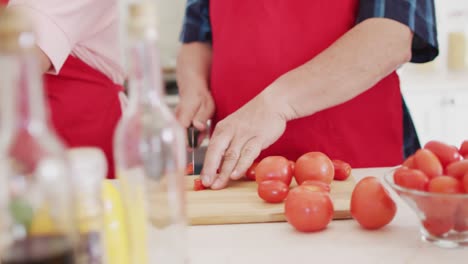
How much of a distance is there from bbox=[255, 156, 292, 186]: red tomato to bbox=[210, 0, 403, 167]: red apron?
335mm

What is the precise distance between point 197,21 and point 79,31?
1.13 ft

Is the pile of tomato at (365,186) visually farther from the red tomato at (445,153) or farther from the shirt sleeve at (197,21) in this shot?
the shirt sleeve at (197,21)

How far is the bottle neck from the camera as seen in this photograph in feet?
1.43

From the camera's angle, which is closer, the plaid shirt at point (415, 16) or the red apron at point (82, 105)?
the plaid shirt at point (415, 16)

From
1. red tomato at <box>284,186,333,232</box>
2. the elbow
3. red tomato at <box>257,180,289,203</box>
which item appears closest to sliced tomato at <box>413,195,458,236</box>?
red tomato at <box>284,186,333,232</box>

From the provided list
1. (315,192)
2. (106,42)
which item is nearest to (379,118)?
(315,192)

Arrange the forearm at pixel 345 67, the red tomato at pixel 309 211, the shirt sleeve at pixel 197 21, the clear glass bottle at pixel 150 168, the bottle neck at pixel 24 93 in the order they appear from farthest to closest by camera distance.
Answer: the shirt sleeve at pixel 197 21, the forearm at pixel 345 67, the red tomato at pixel 309 211, the clear glass bottle at pixel 150 168, the bottle neck at pixel 24 93

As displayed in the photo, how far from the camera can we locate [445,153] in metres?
0.82

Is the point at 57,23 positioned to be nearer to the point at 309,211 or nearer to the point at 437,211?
the point at 309,211

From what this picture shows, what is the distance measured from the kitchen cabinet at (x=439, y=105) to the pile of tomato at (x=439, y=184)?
Result: 2194 millimetres

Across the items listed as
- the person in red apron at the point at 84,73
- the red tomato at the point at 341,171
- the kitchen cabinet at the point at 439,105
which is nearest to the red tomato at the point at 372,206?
the red tomato at the point at 341,171

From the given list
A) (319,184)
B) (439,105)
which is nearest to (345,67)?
(319,184)

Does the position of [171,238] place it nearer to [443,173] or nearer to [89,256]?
[89,256]

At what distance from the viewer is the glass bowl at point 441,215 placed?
2.47 ft
